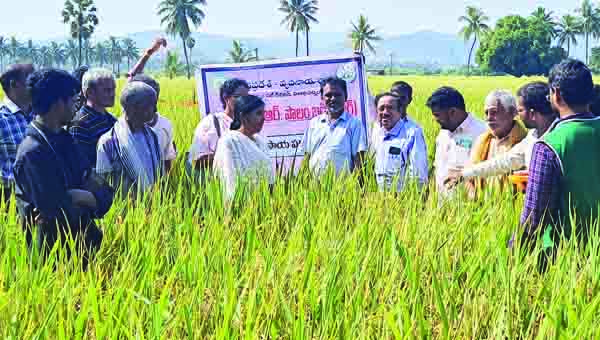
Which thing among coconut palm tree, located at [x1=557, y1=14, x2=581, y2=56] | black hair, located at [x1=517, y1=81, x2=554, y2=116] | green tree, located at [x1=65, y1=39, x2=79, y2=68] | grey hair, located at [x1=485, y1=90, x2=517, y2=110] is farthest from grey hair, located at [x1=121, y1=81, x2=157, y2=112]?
green tree, located at [x1=65, y1=39, x2=79, y2=68]

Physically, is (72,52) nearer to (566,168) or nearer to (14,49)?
(14,49)

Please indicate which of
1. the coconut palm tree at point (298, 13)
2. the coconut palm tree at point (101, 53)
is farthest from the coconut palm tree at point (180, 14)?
the coconut palm tree at point (101, 53)

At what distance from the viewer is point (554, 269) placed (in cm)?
242

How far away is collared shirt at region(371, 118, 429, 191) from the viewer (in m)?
3.90

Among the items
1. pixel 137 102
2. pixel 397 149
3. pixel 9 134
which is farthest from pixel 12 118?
pixel 397 149

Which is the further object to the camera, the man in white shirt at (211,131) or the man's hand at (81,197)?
the man in white shirt at (211,131)

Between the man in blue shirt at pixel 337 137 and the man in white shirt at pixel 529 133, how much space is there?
862 millimetres

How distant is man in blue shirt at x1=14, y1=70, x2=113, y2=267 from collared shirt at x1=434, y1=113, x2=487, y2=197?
78.9 inches

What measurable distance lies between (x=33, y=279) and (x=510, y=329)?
1.54 meters

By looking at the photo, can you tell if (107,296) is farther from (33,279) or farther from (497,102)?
(497,102)

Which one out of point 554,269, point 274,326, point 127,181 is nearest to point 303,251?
point 274,326

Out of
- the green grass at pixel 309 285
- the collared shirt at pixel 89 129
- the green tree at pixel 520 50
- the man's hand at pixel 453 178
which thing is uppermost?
the green tree at pixel 520 50

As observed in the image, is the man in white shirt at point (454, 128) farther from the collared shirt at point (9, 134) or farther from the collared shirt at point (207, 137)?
the collared shirt at point (9, 134)

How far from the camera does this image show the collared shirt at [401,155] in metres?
3.90
